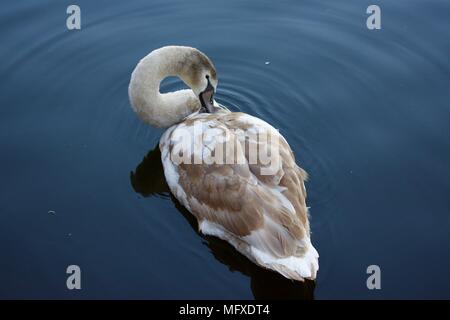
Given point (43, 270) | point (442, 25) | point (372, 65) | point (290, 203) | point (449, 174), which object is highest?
point (442, 25)

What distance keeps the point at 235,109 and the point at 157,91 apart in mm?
1228

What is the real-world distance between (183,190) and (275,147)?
101 cm

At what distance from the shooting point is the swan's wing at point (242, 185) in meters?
5.07

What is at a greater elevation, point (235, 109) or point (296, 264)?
point (235, 109)

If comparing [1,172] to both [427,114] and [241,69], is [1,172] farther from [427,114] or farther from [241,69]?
[427,114]


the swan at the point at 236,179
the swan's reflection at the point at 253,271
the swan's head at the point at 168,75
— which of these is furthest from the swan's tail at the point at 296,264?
the swan's head at the point at 168,75

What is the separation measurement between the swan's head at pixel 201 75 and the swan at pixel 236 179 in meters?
0.01

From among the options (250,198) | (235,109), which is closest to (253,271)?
(250,198)

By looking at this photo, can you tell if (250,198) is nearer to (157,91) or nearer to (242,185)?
(242,185)

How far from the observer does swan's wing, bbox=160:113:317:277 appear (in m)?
5.07

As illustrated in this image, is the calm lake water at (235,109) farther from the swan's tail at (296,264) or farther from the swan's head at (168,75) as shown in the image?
the swan's head at (168,75)

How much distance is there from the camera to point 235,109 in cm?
734

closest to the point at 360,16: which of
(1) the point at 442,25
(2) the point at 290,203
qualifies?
(1) the point at 442,25

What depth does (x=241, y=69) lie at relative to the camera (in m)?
7.88
